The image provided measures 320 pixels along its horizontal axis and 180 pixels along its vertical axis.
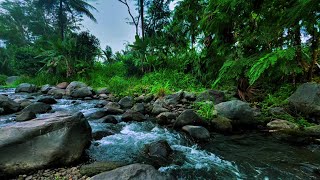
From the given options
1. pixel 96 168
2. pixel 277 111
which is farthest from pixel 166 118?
pixel 96 168

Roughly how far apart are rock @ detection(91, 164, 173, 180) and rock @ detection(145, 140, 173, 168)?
0.67m

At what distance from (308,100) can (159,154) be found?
3.84m

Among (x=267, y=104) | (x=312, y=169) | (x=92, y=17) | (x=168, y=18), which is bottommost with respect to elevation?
(x=312, y=169)

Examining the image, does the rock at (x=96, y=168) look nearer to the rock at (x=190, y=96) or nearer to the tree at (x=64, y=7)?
the rock at (x=190, y=96)

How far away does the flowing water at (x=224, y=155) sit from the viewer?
110 inches

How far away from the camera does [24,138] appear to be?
261cm

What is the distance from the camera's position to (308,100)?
15.4 ft

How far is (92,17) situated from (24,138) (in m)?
22.5

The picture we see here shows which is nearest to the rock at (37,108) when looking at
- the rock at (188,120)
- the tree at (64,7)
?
the rock at (188,120)

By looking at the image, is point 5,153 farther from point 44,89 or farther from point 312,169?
point 44,89

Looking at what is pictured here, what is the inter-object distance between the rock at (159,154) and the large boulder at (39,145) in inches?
40.6

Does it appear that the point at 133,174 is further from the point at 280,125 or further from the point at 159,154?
the point at 280,125

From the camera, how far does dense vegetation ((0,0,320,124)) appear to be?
240 cm

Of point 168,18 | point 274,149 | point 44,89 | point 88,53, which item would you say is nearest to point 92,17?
point 88,53
